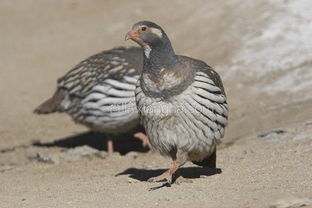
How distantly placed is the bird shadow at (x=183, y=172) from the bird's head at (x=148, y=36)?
1603 millimetres

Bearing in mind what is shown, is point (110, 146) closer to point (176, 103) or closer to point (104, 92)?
point (104, 92)

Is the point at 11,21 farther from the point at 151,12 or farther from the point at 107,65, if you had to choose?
the point at 107,65

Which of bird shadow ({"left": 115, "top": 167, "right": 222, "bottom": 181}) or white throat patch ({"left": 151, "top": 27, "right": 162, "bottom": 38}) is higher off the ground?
white throat patch ({"left": 151, "top": 27, "right": 162, "bottom": 38})

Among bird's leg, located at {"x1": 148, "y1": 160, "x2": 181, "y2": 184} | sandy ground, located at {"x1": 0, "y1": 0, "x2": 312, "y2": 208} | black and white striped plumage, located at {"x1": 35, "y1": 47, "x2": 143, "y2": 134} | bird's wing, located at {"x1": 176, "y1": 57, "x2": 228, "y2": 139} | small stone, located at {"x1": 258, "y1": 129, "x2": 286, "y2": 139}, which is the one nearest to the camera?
sandy ground, located at {"x1": 0, "y1": 0, "x2": 312, "y2": 208}

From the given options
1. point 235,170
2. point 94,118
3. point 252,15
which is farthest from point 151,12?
point 235,170

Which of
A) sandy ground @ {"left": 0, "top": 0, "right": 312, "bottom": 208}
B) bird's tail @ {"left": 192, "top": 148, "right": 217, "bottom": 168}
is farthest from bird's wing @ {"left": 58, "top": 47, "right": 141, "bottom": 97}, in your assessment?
bird's tail @ {"left": 192, "top": 148, "right": 217, "bottom": 168}

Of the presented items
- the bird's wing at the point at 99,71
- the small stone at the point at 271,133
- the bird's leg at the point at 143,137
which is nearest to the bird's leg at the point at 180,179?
the small stone at the point at 271,133

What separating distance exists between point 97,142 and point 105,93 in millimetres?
2090

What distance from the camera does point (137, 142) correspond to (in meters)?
13.4

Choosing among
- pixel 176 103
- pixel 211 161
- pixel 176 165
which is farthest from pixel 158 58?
pixel 211 161

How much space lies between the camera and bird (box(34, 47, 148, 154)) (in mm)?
11614

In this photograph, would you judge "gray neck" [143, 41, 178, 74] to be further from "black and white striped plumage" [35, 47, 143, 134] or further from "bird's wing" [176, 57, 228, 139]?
"black and white striped plumage" [35, 47, 143, 134]

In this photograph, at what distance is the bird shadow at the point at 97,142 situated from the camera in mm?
Answer: 13017

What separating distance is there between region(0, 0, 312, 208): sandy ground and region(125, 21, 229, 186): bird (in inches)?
16.7
